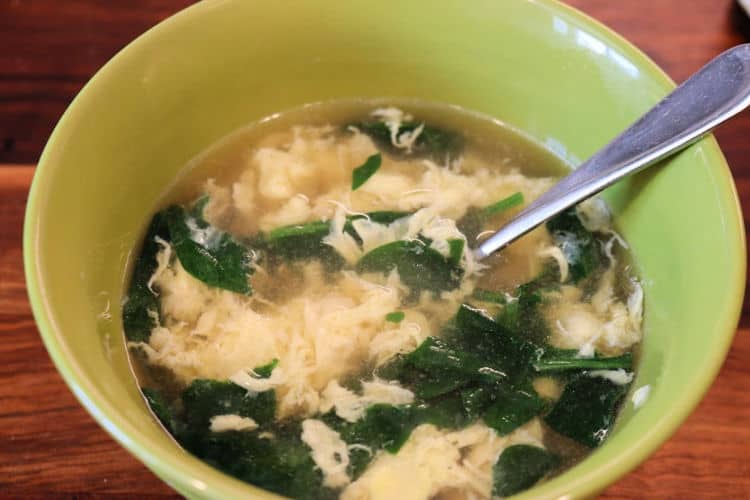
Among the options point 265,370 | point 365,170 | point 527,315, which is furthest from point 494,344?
point 365,170

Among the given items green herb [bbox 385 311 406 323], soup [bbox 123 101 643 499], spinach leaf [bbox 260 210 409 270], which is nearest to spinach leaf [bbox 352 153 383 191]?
soup [bbox 123 101 643 499]

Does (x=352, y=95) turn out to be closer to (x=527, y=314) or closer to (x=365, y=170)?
(x=365, y=170)

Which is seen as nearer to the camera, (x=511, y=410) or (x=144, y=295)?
(x=511, y=410)

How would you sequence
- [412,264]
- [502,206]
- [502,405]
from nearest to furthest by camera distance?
1. [502,405]
2. [412,264]
3. [502,206]

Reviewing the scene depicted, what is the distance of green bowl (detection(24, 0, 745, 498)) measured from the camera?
3.25 ft

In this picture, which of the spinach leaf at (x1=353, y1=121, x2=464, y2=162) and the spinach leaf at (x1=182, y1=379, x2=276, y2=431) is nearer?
the spinach leaf at (x1=182, y1=379, x2=276, y2=431)

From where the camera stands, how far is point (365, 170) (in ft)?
5.57

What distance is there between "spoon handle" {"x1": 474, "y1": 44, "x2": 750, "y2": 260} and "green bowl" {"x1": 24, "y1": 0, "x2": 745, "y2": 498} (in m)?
0.05

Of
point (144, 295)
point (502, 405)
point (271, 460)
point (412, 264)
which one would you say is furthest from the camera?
point (412, 264)

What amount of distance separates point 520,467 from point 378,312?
41cm

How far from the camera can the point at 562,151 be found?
1678 millimetres

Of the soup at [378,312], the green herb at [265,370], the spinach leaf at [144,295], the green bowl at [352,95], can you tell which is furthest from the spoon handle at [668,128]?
the spinach leaf at [144,295]

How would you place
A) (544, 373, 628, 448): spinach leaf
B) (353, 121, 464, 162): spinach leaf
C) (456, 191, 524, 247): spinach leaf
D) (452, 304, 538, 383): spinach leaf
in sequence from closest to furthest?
(544, 373, 628, 448): spinach leaf
(452, 304, 538, 383): spinach leaf
(456, 191, 524, 247): spinach leaf
(353, 121, 464, 162): spinach leaf

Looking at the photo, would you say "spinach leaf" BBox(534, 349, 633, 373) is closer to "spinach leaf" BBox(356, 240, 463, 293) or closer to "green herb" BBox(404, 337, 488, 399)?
"green herb" BBox(404, 337, 488, 399)
